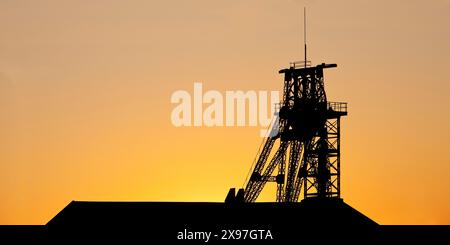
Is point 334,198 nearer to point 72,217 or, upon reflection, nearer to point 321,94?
point 321,94

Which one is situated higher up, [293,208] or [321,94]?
[321,94]

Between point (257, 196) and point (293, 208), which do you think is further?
point (257, 196)

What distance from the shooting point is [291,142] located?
4141 inches

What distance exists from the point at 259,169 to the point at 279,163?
2.15 meters

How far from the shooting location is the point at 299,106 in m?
104

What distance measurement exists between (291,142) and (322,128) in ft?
11.7

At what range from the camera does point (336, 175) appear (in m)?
103
